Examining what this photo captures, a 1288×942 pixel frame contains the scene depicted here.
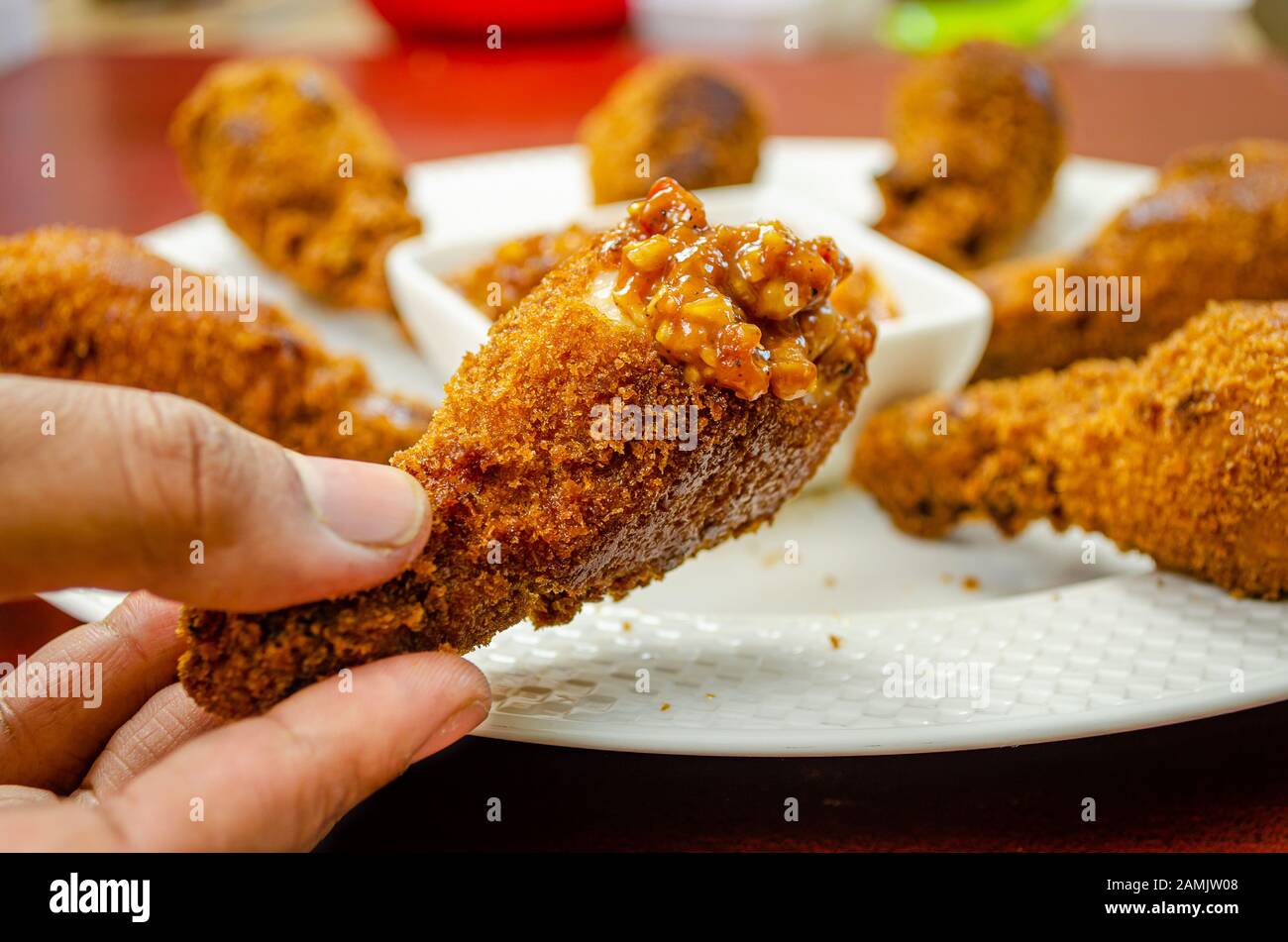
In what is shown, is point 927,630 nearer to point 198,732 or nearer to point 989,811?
point 989,811

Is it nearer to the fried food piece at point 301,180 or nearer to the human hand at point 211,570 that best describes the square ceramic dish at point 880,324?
the fried food piece at point 301,180

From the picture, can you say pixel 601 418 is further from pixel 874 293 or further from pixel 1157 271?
pixel 1157 271

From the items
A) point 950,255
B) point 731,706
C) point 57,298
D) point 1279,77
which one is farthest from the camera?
point 1279,77

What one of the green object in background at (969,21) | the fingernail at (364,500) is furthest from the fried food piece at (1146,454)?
the green object in background at (969,21)

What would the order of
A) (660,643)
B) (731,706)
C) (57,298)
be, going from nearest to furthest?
1. (731,706)
2. (660,643)
3. (57,298)

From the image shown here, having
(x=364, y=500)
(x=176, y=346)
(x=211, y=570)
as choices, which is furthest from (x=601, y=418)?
(x=176, y=346)
